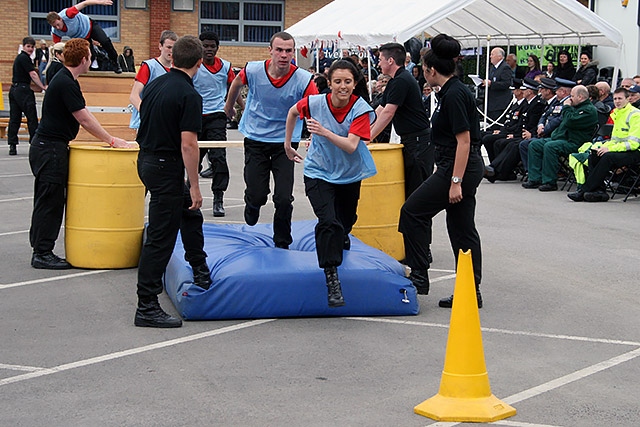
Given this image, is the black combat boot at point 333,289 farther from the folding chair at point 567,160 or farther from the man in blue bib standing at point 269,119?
the folding chair at point 567,160

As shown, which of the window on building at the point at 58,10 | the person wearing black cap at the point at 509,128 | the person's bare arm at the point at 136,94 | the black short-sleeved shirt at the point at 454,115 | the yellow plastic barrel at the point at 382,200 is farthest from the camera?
the window on building at the point at 58,10

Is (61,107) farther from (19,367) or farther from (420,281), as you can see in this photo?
(420,281)

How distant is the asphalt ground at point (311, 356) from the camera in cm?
528

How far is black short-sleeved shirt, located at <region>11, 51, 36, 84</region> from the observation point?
1817 centimetres

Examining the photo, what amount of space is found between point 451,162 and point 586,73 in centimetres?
1256

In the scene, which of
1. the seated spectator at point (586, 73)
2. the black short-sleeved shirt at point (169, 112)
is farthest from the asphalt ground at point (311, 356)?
the seated spectator at point (586, 73)

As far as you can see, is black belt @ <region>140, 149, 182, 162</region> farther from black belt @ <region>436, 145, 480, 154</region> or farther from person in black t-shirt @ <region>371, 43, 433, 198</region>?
person in black t-shirt @ <region>371, 43, 433, 198</region>

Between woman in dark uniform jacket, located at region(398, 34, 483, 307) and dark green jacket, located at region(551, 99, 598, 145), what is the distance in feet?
25.2

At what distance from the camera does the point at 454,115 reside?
23.8 ft

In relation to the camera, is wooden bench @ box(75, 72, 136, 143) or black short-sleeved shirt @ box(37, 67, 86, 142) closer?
black short-sleeved shirt @ box(37, 67, 86, 142)

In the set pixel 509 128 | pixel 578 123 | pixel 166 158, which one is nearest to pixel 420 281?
pixel 166 158

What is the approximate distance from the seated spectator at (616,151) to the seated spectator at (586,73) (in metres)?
4.69

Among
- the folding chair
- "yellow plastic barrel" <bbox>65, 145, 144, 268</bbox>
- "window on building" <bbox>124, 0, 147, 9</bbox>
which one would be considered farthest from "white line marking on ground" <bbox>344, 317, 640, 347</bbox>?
"window on building" <bbox>124, 0, 147, 9</bbox>

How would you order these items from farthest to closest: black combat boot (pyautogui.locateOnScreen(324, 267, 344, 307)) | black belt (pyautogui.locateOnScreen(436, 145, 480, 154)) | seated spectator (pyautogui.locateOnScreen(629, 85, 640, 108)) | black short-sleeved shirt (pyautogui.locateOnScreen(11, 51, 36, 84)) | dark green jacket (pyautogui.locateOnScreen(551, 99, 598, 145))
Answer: black short-sleeved shirt (pyautogui.locateOnScreen(11, 51, 36, 84)) → seated spectator (pyautogui.locateOnScreen(629, 85, 640, 108)) → dark green jacket (pyautogui.locateOnScreen(551, 99, 598, 145)) → black belt (pyautogui.locateOnScreen(436, 145, 480, 154)) → black combat boot (pyautogui.locateOnScreen(324, 267, 344, 307))
